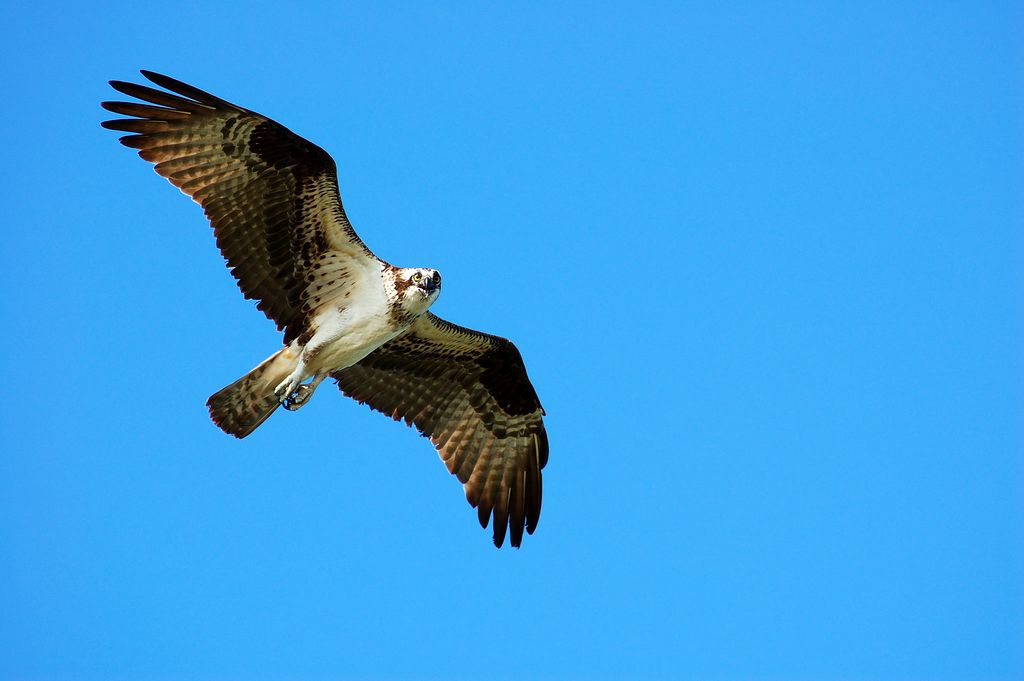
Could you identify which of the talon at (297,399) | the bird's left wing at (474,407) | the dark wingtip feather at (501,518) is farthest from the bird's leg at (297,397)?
the dark wingtip feather at (501,518)

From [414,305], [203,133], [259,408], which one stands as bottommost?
[259,408]

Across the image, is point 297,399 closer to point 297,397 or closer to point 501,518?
point 297,397

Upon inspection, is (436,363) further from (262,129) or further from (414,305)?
(262,129)

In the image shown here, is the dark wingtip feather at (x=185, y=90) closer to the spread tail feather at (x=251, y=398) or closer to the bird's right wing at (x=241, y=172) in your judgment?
the bird's right wing at (x=241, y=172)

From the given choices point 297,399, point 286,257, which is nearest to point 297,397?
point 297,399

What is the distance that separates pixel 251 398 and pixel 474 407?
2743 mm

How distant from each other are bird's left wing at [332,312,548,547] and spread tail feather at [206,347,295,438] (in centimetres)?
116

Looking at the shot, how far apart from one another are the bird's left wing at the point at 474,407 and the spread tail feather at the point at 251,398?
116 cm

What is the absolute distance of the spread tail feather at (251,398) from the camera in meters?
13.0

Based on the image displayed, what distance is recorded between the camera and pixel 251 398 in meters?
13.1

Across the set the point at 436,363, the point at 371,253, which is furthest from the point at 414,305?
the point at 436,363

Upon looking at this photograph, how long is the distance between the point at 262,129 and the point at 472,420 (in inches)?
165

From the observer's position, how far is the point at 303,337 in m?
13.2

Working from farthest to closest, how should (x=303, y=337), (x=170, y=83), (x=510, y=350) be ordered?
(x=510, y=350), (x=303, y=337), (x=170, y=83)
